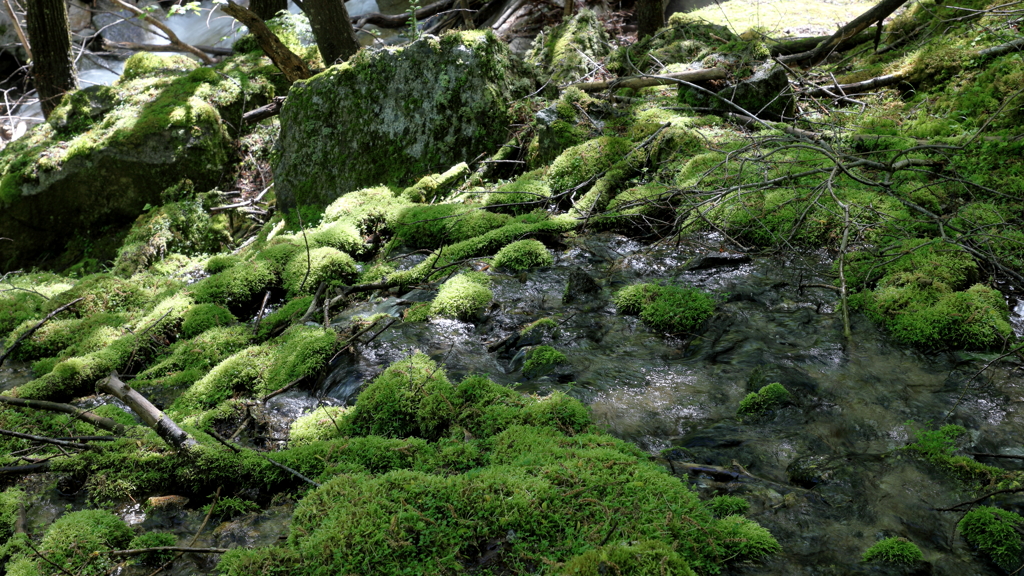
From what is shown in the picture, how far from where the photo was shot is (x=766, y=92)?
745 cm

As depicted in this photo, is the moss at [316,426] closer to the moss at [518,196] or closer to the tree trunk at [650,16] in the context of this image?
the moss at [518,196]

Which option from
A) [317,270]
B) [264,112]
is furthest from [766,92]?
[264,112]

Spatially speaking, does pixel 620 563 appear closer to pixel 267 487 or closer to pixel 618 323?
pixel 267 487

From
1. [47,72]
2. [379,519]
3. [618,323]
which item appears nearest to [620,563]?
[379,519]

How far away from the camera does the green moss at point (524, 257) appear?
5.77 m

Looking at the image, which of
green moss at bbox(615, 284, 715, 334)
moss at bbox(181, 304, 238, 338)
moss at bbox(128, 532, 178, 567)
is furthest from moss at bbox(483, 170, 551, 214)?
moss at bbox(128, 532, 178, 567)

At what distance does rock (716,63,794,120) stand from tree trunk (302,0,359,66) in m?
6.02

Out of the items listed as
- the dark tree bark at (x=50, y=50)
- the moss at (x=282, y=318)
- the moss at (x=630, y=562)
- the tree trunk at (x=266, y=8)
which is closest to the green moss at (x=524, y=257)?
the moss at (x=282, y=318)

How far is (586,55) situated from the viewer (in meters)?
9.09

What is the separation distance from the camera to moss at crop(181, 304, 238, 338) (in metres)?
5.79

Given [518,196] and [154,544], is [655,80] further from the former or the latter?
[154,544]

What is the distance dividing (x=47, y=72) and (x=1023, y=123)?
1526cm

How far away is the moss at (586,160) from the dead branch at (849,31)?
10.8 feet

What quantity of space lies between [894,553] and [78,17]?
1112 inches
